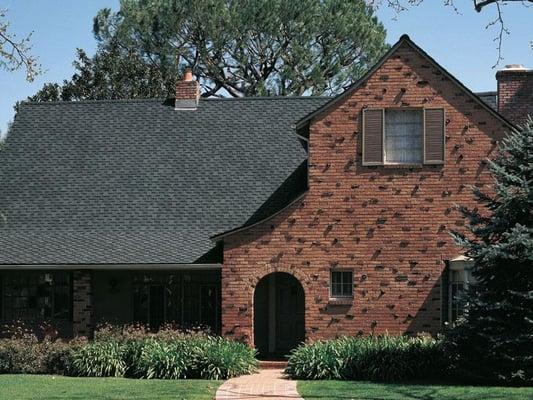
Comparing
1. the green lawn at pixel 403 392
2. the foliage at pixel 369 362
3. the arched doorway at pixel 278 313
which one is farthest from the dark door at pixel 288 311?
the green lawn at pixel 403 392

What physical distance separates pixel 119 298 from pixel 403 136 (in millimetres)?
8901

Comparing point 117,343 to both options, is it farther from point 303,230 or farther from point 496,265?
point 496,265

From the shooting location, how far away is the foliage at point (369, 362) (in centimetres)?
2098

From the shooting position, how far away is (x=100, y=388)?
19.5m

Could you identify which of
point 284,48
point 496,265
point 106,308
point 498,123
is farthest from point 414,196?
point 284,48

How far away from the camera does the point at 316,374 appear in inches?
832

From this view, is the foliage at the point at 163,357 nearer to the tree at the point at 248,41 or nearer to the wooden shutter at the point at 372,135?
the wooden shutter at the point at 372,135

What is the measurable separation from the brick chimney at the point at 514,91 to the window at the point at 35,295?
13951 mm

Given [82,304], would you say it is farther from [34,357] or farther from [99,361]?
[99,361]

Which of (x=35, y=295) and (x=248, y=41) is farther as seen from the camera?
(x=248, y=41)

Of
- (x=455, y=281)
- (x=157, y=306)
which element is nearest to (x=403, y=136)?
(x=455, y=281)

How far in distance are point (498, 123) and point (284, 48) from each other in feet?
95.2

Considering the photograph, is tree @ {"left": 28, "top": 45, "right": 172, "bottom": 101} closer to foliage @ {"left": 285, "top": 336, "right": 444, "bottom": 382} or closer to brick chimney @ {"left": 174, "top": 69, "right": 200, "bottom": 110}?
brick chimney @ {"left": 174, "top": 69, "right": 200, "bottom": 110}

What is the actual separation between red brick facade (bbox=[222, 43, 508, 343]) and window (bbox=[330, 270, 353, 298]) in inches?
8.8
